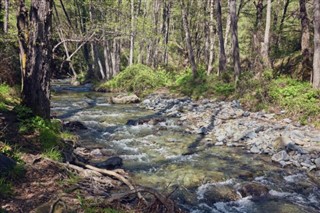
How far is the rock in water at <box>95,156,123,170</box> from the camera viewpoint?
8195 mm

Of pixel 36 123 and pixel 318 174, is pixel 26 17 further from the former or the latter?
pixel 318 174

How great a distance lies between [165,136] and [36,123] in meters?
5.54

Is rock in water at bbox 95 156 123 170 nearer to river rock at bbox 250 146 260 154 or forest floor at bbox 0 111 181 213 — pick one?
forest floor at bbox 0 111 181 213

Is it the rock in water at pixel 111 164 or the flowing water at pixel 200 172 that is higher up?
the rock in water at pixel 111 164

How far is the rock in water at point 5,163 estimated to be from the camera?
17.9ft

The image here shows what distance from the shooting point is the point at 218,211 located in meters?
6.41

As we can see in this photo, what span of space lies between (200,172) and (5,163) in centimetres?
474

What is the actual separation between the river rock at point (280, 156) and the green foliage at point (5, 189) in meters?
7.07

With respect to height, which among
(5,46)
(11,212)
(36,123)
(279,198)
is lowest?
(279,198)

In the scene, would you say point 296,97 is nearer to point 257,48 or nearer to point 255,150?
point 255,150

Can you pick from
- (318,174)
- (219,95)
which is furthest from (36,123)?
(219,95)

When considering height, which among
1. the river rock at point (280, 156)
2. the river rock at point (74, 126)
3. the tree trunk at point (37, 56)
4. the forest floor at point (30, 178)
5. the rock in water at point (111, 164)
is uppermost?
the tree trunk at point (37, 56)

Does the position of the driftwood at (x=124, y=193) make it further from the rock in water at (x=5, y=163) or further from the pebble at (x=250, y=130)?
the pebble at (x=250, y=130)

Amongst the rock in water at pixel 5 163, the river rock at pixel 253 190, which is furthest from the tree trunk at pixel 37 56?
the river rock at pixel 253 190
